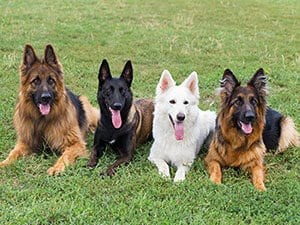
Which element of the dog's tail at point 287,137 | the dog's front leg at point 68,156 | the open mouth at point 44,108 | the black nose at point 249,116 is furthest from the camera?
the dog's tail at point 287,137

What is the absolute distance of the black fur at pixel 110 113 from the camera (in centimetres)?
525

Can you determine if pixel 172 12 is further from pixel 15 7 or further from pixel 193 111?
pixel 193 111

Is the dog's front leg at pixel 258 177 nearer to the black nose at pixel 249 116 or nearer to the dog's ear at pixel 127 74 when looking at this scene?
the black nose at pixel 249 116

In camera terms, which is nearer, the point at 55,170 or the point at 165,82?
the point at 55,170

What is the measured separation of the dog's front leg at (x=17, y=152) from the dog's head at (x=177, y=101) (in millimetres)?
1817

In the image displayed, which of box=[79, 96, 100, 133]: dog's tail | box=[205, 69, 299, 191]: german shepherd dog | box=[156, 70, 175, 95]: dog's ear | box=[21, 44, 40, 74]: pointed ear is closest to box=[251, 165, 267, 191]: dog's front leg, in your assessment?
box=[205, 69, 299, 191]: german shepherd dog

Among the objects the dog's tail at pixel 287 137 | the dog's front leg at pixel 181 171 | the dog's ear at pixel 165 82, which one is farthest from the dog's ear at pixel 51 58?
the dog's tail at pixel 287 137

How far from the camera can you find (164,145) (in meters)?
5.41

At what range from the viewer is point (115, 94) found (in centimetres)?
522

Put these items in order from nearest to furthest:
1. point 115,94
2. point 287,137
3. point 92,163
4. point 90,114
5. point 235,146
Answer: point 235,146 → point 115,94 → point 92,163 → point 287,137 → point 90,114

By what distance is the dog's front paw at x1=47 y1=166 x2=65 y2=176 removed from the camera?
5.03 meters

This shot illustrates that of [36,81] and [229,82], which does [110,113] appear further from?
[229,82]

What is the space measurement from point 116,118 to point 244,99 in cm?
162

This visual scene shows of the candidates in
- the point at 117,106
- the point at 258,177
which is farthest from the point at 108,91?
the point at 258,177
